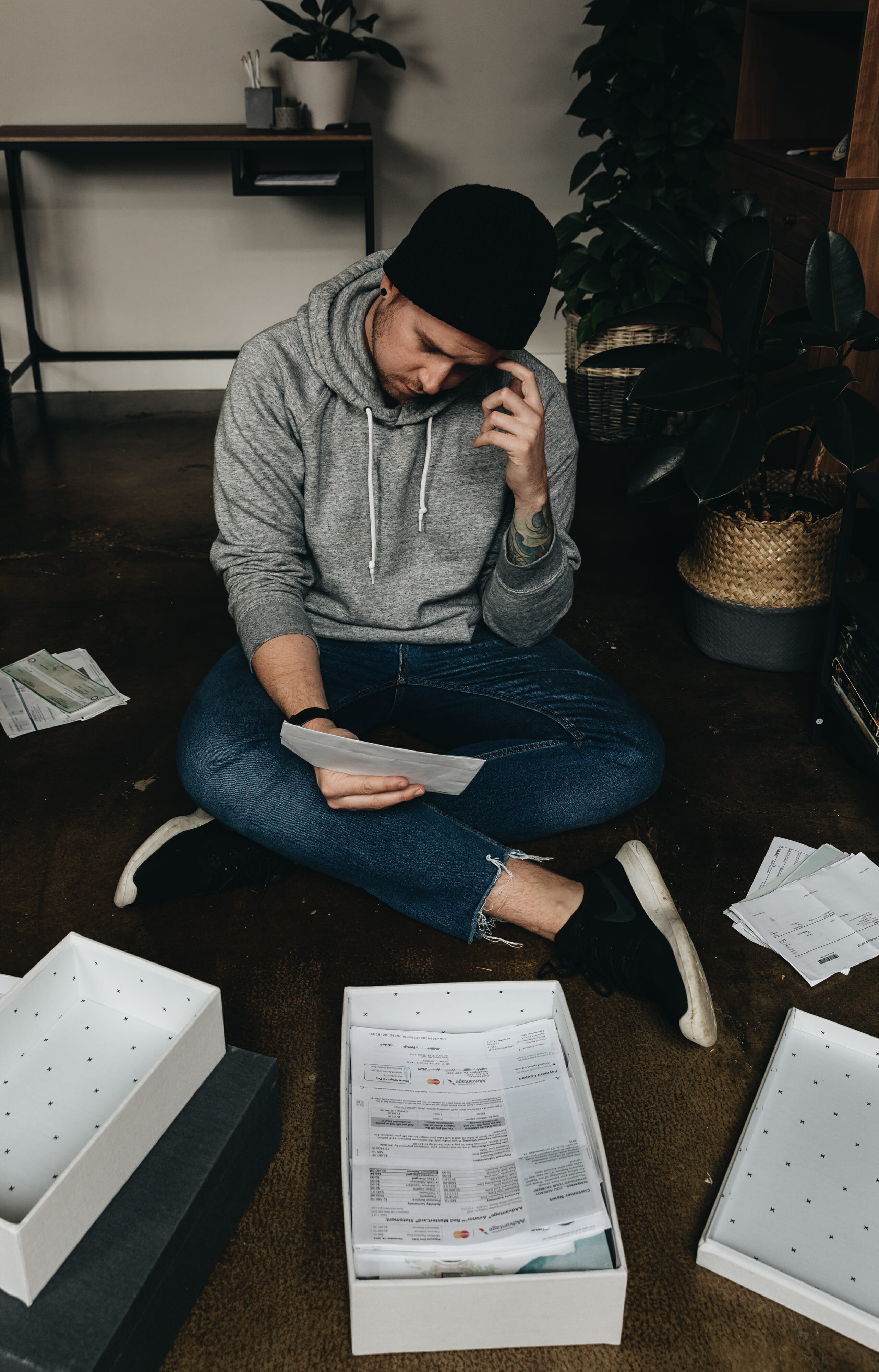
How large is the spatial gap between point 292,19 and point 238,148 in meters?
0.42

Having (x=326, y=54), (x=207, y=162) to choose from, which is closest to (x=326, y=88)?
(x=326, y=54)

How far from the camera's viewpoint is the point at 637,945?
1.42 meters

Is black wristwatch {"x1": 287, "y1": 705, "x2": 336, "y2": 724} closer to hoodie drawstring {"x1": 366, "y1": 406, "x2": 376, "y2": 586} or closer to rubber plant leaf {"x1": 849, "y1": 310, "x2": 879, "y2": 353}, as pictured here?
hoodie drawstring {"x1": 366, "y1": 406, "x2": 376, "y2": 586}

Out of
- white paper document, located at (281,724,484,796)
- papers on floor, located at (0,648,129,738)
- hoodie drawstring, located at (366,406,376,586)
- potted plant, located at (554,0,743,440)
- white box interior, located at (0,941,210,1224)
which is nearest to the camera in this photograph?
white box interior, located at (0,941,210,1224)

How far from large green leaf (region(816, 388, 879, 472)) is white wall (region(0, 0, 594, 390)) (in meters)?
2.48

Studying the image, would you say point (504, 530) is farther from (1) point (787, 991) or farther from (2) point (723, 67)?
(2) point (723, 67)

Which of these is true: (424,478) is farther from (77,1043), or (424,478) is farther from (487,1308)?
(487,1308)

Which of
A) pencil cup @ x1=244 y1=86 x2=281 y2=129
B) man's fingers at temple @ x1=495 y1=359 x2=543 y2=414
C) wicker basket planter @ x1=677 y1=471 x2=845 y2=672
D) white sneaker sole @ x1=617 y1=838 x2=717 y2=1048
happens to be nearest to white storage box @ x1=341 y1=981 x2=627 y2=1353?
white sneaker sole @ x1=617 y1=838 x2=717 y2=1048

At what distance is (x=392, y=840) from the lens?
1.44m

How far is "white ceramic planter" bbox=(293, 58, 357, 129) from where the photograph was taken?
333cm

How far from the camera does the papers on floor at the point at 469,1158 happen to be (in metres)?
1.04

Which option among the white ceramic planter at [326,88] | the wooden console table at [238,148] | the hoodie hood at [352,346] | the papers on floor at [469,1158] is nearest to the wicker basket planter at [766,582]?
the hoodie hood at [352,346]

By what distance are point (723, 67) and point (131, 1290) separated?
4.09m

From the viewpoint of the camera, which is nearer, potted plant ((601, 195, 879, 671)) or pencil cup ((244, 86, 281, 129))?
potted plant ((601, 195, 879, 671))
